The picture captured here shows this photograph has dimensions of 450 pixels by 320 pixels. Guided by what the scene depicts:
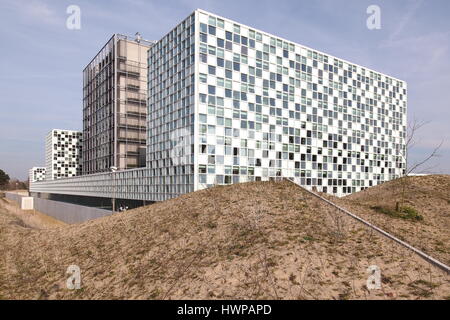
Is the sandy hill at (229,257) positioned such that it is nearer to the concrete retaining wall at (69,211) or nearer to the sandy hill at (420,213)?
the sandy hill at (420,213)

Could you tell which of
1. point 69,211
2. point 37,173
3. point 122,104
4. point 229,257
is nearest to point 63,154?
point 69,211

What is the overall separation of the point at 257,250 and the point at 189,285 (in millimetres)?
3166

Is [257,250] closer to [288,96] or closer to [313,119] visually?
[288,96]

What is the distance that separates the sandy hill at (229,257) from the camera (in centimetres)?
922

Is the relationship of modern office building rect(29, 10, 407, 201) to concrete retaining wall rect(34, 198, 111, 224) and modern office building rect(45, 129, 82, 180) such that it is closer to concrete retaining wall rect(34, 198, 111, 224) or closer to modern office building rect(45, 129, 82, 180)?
concrete retaining wall rect(34, 198, 111, 224)

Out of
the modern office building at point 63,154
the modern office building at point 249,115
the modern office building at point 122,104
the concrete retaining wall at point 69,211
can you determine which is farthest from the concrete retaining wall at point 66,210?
the modern office building at point 63,154

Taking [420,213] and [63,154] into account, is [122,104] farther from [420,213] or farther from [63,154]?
[420,213]

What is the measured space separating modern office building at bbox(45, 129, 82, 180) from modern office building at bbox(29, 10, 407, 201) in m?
56.2

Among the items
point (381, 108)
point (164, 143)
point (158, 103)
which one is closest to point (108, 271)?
point (164, 143)

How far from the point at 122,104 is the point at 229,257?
171ft

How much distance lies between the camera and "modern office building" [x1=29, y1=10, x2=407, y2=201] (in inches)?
1286

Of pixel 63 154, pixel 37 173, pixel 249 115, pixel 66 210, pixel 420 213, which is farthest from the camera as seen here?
pixel 37 173

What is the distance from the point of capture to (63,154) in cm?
9481
